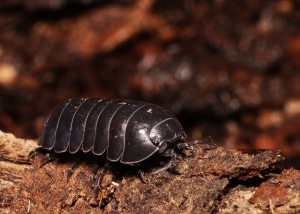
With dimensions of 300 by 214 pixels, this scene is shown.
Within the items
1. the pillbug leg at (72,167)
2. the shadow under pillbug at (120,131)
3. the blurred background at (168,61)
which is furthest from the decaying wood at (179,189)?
the blurred background at (168,61)

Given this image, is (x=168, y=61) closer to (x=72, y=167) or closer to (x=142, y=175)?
(x=72, y=167)

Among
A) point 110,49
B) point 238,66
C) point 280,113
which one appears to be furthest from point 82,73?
point 280,113

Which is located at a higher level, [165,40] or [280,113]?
[165,40]

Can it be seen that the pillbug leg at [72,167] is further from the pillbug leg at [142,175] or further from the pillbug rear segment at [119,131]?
the pillbug leg at [142,175]

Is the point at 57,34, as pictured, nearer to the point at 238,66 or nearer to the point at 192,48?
the point at 192,48

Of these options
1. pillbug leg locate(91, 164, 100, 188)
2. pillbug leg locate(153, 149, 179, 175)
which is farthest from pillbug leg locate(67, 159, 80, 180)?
pillbug leg locate(153, 149, 179, 175)

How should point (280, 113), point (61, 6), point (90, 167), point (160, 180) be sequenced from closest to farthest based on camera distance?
point (160, 180) → point (90, 167) → point (280, 113) → point (61, 6)

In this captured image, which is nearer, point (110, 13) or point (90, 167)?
point (90, 167)
